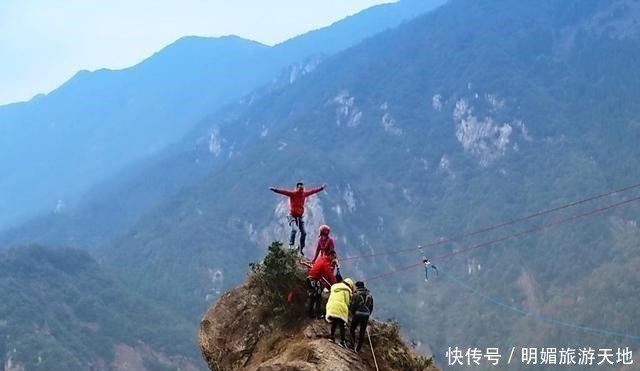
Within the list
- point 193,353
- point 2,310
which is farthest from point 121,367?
point 2,310

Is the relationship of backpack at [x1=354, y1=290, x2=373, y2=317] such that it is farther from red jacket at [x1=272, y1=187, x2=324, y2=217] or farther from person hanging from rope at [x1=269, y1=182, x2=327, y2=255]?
red jacket at [x1=272, y1=187, x2=324, y2=217]

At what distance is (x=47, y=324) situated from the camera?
167125mm

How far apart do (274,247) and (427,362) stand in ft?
16.0

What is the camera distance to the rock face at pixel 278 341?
14.9 metres

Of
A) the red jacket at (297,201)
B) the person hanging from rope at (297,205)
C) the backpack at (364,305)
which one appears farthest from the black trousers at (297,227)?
the backpack at (364,305)

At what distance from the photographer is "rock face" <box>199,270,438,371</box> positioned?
48.7 ft

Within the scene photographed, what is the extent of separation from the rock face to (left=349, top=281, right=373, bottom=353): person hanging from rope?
0.47m

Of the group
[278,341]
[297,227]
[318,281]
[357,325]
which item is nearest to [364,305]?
[357,325]

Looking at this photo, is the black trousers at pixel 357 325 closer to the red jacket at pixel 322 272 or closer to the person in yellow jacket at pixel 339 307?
the person in yellow jacket at pixel 339 307

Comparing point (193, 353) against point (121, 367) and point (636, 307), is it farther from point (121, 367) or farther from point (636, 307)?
point (636, 307)

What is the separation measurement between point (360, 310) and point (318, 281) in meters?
2.09

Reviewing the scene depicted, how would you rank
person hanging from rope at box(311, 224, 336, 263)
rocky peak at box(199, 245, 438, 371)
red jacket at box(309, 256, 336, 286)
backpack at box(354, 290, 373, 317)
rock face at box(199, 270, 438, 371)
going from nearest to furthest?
rock face at box(199, 270, 438, 371) < rocky peak at box(199, 245, 438, 371) < backpack at box(354, 290, 373, 317) < red jacket at box(309, 256, 336, 286) < person hanging from rope at box(311, 224, 336, 263)

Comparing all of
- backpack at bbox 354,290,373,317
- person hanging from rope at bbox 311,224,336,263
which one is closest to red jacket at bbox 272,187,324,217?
person hanging from rope at bbox 311,224,336,263

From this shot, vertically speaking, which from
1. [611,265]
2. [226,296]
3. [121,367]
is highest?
[611,265]
